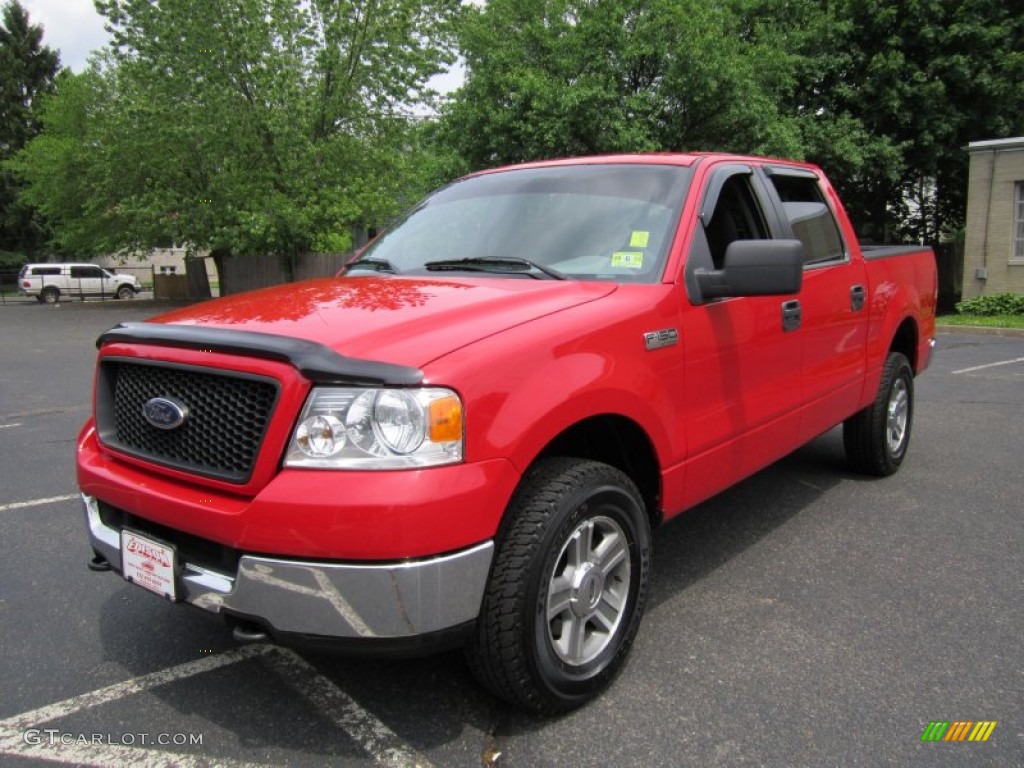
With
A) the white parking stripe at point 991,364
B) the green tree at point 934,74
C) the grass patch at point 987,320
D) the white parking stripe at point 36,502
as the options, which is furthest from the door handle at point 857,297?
the green tree at point 934,74

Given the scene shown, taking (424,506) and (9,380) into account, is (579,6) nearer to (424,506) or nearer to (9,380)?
(9,380)

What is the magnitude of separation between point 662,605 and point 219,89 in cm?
2180

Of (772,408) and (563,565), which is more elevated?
(772,408)

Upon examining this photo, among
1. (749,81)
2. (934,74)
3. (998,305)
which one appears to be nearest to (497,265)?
(749,81)

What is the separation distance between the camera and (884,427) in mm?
5016

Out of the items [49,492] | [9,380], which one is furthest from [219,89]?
[49,492]

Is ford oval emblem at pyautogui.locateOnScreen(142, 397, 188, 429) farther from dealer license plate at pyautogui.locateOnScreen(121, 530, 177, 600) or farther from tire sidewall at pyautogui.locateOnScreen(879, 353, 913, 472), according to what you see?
tire sidewall at pyautogui.locateOnScreen(879, 353, 913, 472)

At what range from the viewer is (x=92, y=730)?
8.35ft

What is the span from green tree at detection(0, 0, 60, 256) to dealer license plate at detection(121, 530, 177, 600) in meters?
50.0

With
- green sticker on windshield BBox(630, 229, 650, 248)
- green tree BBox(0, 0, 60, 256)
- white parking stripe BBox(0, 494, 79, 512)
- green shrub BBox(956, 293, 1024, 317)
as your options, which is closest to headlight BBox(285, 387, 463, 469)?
green sticker on windshield BBox(630, 229, 650, 248)

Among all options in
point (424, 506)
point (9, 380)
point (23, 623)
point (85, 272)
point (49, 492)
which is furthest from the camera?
point (85, 272)

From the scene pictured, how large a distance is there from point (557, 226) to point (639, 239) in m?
0.38

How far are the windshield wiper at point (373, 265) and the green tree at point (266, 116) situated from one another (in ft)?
60.7

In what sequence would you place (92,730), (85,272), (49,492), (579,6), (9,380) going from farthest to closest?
1. (85,272)
2. (579,6)
3. (9,380)
4. (49,492)
5. (92,730)
